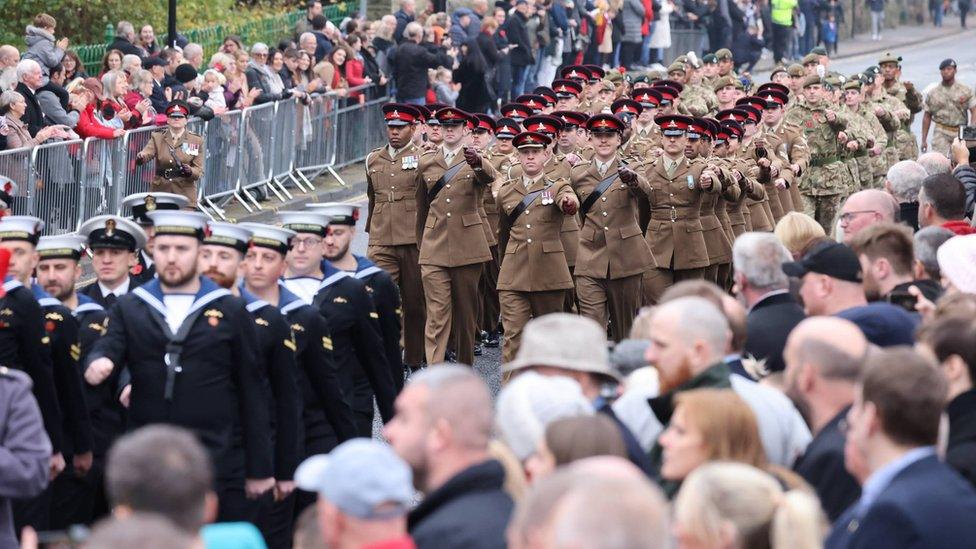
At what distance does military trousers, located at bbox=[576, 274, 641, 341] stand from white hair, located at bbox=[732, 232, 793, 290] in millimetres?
5393

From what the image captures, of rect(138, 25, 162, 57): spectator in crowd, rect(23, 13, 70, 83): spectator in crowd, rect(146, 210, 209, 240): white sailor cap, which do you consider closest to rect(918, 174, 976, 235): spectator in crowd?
rect(146, 210, 209, 240): white sailor cap

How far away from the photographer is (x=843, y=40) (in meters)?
48.3

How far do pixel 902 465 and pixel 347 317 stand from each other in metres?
4.91

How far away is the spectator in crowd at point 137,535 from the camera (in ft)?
13.4

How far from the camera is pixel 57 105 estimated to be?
17.4 m

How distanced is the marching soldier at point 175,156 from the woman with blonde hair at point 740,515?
1341cm

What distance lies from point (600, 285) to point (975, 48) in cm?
3414

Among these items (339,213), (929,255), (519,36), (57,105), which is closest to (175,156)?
(57,105)

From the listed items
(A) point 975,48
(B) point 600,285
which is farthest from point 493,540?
(A) point 975,48

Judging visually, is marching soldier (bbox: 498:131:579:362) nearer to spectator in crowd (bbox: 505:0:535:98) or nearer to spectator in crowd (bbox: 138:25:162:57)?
spectator in crowd (bbox: 138:25:162:57)

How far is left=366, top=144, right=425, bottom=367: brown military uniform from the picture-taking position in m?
15.0

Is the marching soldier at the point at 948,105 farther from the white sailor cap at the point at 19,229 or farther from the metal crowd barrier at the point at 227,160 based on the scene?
the white sailor cap at the point at 19,229

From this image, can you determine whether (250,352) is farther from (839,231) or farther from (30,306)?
(839,231)

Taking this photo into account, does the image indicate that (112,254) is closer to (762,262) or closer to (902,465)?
(762,262)
